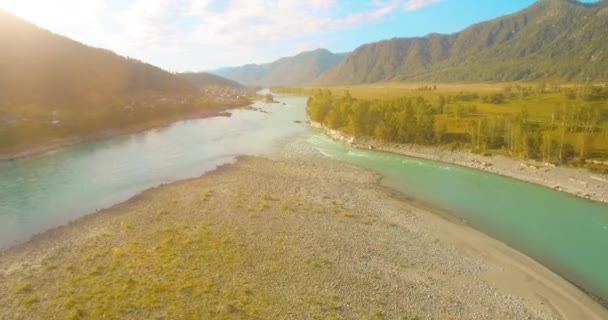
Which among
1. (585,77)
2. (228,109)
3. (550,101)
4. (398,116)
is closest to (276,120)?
(228,109)

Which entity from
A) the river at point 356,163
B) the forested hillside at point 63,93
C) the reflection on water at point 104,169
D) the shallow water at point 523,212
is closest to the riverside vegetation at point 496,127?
the river at point 356,163

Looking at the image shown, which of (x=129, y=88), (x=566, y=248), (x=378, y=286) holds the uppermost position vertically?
(x=129, y=88)

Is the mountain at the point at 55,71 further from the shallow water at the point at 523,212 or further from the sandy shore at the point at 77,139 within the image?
the shallow water at the point at 523,212

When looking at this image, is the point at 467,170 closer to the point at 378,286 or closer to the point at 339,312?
the point at 378,286

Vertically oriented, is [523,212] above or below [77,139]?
below

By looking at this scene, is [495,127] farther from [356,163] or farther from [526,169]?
[356,163]

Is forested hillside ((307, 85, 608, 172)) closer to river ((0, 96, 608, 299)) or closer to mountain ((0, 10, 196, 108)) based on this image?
river ((0, 96, 608, 299))

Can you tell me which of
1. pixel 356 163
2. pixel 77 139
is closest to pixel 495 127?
Result: pixel 356 163

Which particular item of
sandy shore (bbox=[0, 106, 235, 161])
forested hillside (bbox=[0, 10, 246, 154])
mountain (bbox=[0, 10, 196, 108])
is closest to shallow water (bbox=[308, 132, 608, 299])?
sandy shore (bbox=[0, 106, 235, 161])
